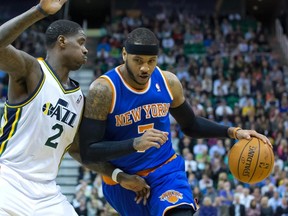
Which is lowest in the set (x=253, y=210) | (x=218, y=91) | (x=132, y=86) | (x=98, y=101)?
(x=253, y=210)

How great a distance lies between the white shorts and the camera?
4.34 meters

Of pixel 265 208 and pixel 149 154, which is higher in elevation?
pixel 149 154

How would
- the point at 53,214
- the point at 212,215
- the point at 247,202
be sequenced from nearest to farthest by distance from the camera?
the point at 53,214
the point at 212,215
the point at 247,202

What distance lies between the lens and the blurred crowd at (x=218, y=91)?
13219 mm

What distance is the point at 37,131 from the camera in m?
4.49

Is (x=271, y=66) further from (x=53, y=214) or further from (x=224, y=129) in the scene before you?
(x=53, y=214)

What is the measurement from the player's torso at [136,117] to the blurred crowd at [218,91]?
6829 mm

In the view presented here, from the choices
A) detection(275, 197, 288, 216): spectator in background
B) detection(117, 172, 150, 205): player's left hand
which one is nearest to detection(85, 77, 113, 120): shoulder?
detection(117, 172, 150, 205): player's left hand

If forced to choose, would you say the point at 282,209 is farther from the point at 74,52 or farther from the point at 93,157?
the point at 74,52

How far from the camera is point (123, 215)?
5.52m

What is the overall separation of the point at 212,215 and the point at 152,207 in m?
7.00

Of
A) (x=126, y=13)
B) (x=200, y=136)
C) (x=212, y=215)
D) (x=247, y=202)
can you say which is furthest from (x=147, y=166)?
(x=126, y=13)

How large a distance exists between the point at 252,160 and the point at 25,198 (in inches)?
77.0

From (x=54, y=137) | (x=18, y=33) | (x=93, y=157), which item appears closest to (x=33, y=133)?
(x=54, y=137)
